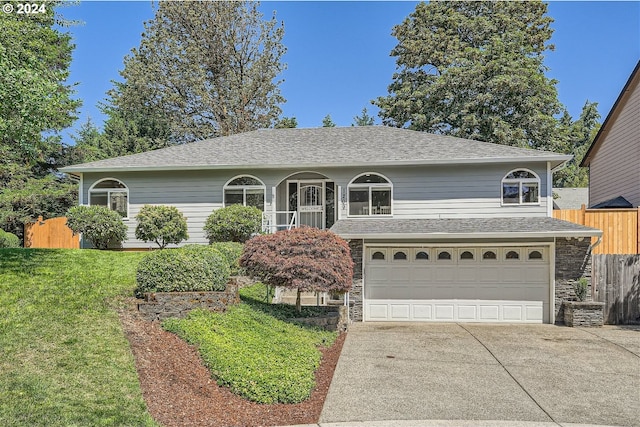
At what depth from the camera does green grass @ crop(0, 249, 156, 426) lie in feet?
14.3

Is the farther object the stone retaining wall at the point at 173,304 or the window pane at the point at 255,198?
the window pane at the point at 255,198

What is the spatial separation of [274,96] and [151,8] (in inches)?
345

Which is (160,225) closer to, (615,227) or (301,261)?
(301,261)

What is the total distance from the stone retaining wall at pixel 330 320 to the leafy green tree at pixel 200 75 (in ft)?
64.1

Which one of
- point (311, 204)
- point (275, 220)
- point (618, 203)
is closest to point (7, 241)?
point (275, 220)

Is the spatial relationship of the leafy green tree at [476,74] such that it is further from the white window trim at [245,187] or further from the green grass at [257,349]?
the green grass at [257,349]

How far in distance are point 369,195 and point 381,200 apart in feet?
1.32

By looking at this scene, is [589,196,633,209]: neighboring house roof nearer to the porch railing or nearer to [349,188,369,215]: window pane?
[349,188,369,215]: window pane

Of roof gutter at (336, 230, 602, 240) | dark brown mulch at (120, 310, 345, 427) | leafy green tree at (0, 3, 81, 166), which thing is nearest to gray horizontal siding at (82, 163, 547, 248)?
roof gutter at (336, 230, 602, 240)

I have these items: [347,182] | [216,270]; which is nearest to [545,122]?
[347,182]

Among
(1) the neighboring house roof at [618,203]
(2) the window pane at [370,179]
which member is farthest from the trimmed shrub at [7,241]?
(1) the neighboring house roof at [618,203]

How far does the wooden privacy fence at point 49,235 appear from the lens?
1652 centimetres

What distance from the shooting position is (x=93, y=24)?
1387 cm

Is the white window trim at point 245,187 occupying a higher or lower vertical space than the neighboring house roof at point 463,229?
higher
